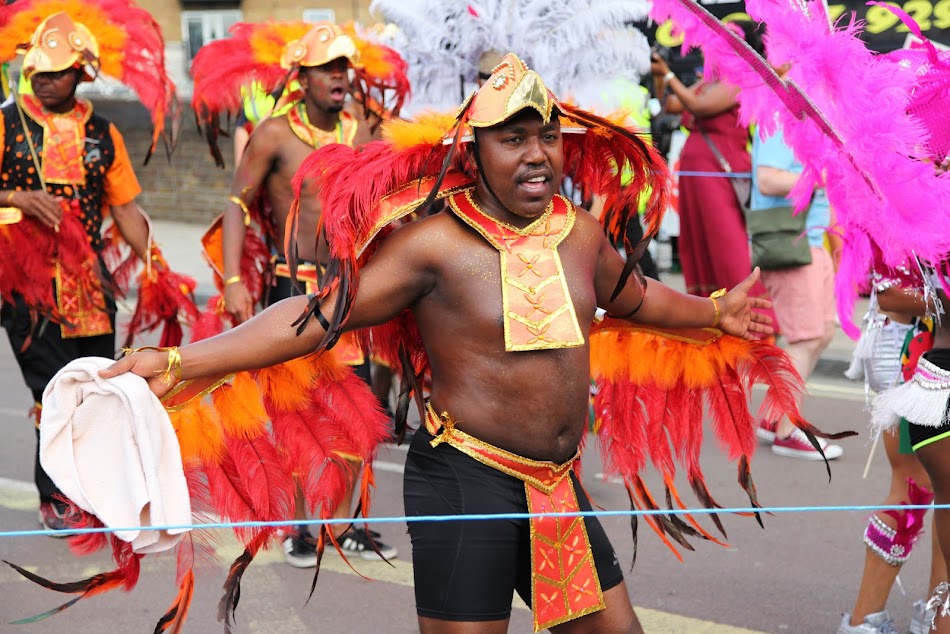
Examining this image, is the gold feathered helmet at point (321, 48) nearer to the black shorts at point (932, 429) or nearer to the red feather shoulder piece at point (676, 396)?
the red feather shoulder piece at point (676, 396)

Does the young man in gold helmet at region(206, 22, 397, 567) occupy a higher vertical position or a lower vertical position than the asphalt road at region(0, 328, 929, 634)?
higher

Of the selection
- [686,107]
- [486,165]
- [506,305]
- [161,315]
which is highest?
[486,165]

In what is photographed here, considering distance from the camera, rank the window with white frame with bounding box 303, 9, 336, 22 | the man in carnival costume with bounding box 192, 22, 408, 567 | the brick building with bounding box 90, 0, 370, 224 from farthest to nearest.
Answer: the window with white frame with bounding box 303, 9, 336, 22
the brick building with bounding box 90, 0, 370, 224
the man in carnival costume with bounding box 192, 22, 408, 567

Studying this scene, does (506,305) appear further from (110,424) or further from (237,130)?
(237,130)

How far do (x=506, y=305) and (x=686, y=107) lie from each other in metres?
4.41

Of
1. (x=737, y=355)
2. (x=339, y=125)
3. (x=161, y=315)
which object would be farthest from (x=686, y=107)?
(x=737, y=355)

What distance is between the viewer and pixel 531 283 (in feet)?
10.1

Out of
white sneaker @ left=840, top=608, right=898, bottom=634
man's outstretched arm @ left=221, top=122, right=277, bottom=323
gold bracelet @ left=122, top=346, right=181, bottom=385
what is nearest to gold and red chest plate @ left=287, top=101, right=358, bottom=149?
man's outstretched arm @ left=221, top=122, right=277, bottom=323

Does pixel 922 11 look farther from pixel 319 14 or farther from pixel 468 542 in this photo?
pixel 319 14

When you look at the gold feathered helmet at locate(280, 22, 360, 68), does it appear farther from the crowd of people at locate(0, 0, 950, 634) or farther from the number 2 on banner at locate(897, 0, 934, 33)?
the number 2 on banner at locate(897, 0, 934, 33)

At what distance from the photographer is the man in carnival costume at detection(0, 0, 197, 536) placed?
5328 mm

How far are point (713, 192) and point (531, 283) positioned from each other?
4.26m

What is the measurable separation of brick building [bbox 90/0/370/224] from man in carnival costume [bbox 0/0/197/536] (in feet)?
31.9

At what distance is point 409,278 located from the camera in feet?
10.1
